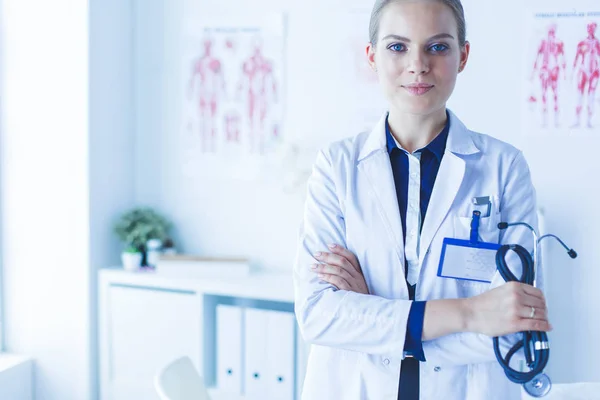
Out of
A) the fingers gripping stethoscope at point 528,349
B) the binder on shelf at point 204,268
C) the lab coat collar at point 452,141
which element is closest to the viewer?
the fingers gripping stethoscope at point 528,349

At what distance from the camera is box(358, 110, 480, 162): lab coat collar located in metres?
1.30

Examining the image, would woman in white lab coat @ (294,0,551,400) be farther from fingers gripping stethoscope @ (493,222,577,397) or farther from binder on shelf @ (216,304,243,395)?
binder on shelf @ (216,304,243,395)

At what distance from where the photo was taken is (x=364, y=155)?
1.35 m

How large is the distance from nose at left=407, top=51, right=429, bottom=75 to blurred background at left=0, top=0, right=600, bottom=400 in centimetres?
111

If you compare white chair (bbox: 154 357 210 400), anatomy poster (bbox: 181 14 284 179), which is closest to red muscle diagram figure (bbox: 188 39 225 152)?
anatomy poster (bbox: 181 14 284 179)

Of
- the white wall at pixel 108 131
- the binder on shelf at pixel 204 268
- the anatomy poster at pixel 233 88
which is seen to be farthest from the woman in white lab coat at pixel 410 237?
the white wall at pixel 108 131

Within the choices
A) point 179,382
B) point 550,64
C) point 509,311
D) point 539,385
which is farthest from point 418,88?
point 550,64

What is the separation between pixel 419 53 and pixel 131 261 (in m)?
1.70

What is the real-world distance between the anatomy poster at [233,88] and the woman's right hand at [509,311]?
151 cm

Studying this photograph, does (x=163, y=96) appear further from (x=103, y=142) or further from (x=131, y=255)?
(x=131, y=255)

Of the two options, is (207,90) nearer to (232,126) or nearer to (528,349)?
(232,126)

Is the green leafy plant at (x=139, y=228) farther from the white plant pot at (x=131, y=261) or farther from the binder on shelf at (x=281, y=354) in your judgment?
the binder on shelf at (x=281, y=354)

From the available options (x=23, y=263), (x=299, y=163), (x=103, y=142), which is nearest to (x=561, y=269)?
(x=299, y=163)

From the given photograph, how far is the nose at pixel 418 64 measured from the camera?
120cm
